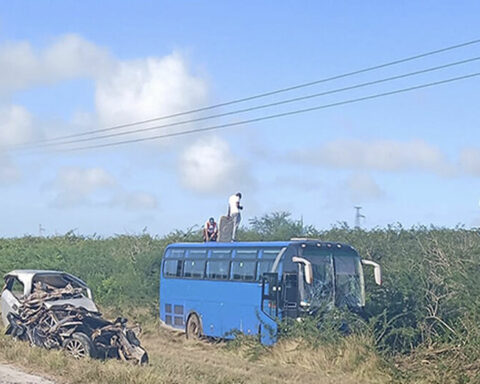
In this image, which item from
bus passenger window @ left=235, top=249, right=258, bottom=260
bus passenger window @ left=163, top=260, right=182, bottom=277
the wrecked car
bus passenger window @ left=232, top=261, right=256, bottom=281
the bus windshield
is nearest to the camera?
the wrecked car

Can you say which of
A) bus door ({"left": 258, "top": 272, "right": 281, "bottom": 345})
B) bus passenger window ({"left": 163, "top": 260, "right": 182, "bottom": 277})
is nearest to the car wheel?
bus door ({"left": 258, "top": 272, "right": 281, "bottom": 345})

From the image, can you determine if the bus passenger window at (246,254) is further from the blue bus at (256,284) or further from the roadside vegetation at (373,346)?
the roadside vegetation at (373,346)

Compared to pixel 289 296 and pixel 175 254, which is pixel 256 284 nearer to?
pixel 289 296

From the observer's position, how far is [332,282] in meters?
20.5

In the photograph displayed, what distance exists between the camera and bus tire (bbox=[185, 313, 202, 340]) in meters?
24.5

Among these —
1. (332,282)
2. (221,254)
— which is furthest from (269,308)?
(221,254)

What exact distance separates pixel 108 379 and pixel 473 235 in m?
17.6

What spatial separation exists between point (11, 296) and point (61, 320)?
13.1 ft

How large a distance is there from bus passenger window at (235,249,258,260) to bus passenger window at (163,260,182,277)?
3.44m

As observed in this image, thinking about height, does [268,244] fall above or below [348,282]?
above

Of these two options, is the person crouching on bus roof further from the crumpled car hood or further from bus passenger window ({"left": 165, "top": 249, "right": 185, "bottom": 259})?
the crumpled car hood

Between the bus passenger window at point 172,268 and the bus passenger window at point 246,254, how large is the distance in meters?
3.44

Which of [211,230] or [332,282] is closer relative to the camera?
[332,282]

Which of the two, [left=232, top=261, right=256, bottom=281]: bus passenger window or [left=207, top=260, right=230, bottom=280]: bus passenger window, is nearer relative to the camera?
[left=232, top=261, right=256, bottom=281]: bus passenger window
